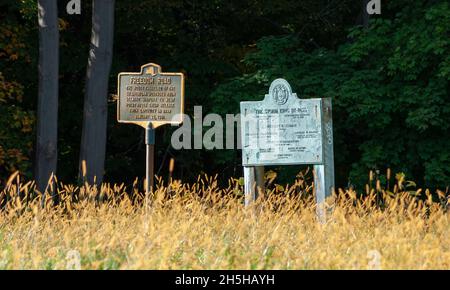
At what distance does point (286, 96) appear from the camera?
11945mm

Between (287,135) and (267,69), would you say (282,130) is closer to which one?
(287,135)

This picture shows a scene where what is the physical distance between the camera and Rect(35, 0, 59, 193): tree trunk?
1805 cm

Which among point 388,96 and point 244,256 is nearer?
point 244,256

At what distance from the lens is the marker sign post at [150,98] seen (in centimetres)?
1192

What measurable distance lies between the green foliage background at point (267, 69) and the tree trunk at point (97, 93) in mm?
1700

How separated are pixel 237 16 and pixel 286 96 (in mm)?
10529

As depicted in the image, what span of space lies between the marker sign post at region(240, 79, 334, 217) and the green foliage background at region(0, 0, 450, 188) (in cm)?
550

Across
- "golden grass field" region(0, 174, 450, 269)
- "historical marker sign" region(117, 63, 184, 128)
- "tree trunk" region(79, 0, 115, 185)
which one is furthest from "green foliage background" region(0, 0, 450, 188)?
"golden grass field" region(0, 174, 450, 269)

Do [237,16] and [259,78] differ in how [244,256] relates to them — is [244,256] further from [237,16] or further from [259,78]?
[237,16]

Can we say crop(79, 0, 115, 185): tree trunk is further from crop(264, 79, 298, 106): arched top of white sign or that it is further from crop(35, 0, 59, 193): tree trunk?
crop(264, 79, 298, 106): arched top of white sign

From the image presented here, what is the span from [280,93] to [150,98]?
5.40 ft

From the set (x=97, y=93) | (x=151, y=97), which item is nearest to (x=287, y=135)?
(x=151, y=97)

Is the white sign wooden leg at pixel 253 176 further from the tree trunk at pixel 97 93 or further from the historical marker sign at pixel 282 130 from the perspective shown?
the tree trunk at pixel 97 93
